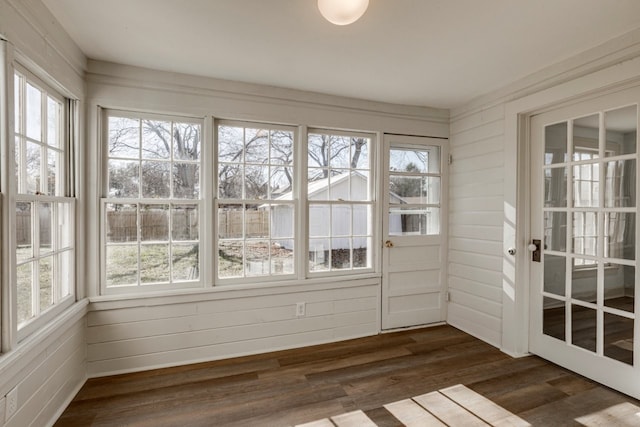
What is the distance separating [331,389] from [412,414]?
58 cm

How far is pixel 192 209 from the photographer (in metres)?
2.69

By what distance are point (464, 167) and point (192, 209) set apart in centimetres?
276

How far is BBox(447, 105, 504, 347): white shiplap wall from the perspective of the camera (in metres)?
2.97

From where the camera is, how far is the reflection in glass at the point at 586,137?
7.59 feet

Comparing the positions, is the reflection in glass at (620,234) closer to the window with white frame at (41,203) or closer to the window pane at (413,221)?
the window pane at (413,221)

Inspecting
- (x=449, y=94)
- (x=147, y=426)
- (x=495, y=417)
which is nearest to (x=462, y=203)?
(x=449, y=94)

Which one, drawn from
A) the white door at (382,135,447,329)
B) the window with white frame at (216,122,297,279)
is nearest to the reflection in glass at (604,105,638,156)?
the white door at (382,135,447,329)

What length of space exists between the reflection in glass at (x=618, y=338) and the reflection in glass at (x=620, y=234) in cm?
45

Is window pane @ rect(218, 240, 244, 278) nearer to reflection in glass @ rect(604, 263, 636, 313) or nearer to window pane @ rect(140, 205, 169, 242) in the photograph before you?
window pane @ rect(140, 205, 169, 242)

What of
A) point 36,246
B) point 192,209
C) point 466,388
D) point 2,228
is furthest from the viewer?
point 192,209

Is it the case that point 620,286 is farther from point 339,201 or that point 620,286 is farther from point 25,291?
point 25,291

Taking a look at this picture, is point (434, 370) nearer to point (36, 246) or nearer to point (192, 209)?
point (192, 209)

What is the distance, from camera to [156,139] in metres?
2.60

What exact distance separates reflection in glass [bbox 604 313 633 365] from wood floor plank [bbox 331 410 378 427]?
182 centimetres
